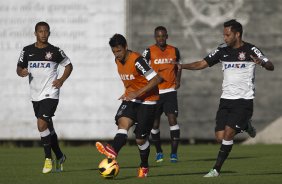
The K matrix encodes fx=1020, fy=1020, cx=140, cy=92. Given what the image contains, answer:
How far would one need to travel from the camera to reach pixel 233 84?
16781 millimetres

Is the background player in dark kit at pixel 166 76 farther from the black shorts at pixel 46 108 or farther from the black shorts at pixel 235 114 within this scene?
the black shorts at pixel 235 114

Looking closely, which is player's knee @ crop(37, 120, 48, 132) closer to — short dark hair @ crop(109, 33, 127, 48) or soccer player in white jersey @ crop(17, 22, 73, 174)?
soccer player in white jersey @ crop(17, 22, 73, 174)

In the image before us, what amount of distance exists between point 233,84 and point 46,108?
3646 millimetres

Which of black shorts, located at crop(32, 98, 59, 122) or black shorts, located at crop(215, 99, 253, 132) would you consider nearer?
black shorts, located at crop(215, 99, 253, 132)

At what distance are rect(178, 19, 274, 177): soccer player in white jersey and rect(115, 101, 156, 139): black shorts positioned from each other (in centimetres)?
106

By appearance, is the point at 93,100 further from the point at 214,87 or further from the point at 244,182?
the point at 244,182

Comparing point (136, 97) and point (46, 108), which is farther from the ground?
point (136, 97)

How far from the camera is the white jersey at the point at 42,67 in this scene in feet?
61.2

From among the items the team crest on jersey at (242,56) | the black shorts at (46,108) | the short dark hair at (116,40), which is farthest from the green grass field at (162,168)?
the short dark hair at (116,40)

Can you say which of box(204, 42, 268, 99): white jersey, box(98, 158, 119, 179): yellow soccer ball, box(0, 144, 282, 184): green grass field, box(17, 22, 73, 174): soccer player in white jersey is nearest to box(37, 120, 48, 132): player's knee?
box(17, 22, 73, 174): soccer player in white jersey

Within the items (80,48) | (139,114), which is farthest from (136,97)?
(80,48)

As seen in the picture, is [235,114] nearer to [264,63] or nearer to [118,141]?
[264,63]

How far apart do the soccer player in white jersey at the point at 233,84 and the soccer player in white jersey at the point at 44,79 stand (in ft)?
9.39

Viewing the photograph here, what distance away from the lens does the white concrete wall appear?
31.1 meters
